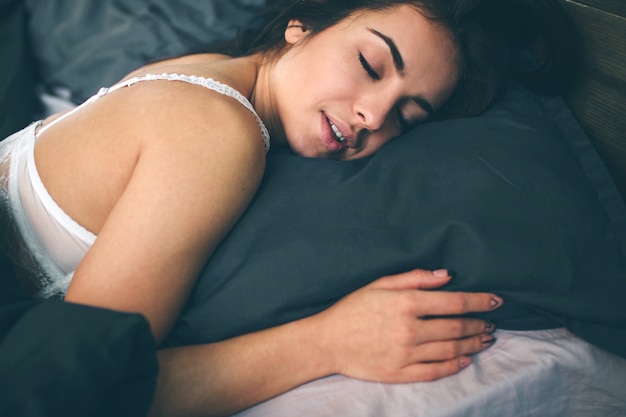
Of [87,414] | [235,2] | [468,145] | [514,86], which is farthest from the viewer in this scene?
[235,2]

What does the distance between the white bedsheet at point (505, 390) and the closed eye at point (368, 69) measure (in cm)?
56

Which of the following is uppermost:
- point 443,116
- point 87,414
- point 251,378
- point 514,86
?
point 514,86

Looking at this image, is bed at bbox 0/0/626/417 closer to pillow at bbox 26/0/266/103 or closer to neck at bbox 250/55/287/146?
neck at bbox 250/55/287/146

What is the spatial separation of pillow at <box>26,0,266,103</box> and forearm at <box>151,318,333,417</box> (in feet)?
3.41

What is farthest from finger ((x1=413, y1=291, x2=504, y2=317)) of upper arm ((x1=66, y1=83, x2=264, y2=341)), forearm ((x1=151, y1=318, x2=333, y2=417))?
upper arm ((x1=66, y1=83, x2=264, y2=341))

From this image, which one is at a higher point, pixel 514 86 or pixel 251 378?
pixel 514 86

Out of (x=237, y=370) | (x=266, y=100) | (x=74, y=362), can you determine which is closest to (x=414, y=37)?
(x=266, y=100)

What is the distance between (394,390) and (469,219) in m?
0.31

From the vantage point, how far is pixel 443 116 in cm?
129

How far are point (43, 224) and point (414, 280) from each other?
69 cm

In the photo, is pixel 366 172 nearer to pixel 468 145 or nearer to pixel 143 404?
pixel 468 145

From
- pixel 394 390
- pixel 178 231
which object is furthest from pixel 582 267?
pixel 178 231

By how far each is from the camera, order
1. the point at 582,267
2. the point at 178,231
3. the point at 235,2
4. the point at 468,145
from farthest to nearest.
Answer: the point at 235,2 < the point at 468,145 < the point at 582,267 < the point at 178,231

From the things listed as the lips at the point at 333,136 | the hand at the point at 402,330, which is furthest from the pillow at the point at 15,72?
the hand at the point at 402,330
